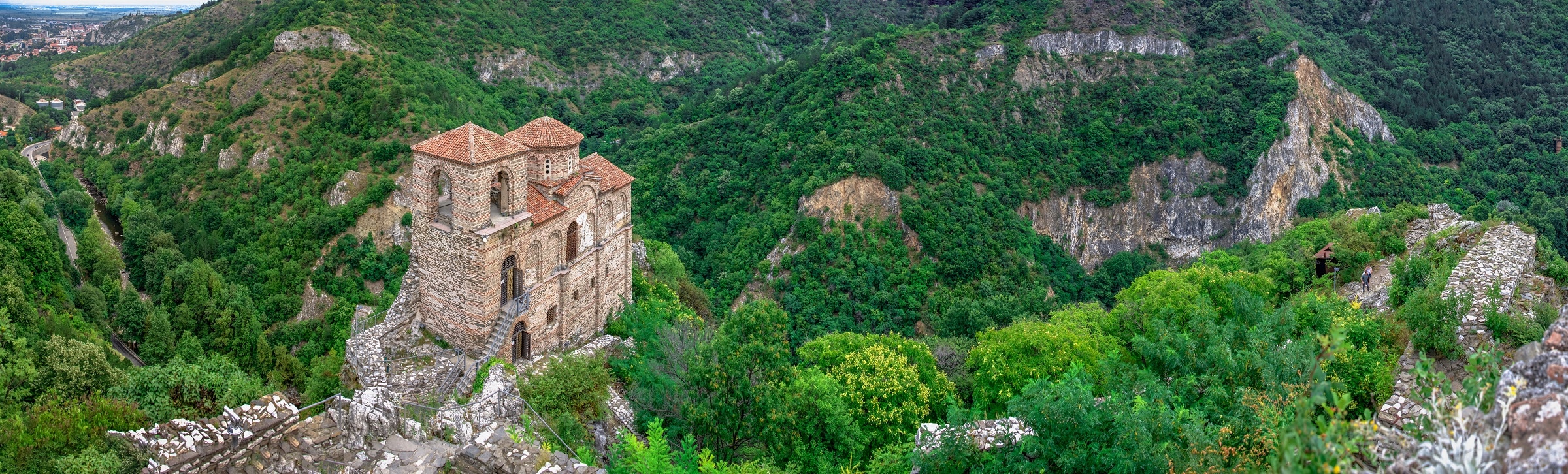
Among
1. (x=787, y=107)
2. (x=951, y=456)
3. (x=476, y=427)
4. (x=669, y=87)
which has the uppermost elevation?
(x=951, y=456)

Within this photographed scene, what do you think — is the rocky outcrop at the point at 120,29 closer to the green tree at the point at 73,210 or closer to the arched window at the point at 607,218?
the green tree at the point at 73,210

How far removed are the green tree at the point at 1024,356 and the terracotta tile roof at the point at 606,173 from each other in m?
13.2

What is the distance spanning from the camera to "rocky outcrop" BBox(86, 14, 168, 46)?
5694 inches

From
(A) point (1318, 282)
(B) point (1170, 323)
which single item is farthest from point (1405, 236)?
(B) point (1170, 323)

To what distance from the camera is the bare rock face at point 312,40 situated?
6931cm

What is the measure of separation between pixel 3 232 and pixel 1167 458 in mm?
54514

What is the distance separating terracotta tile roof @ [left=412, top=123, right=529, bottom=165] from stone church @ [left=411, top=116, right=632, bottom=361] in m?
0.04

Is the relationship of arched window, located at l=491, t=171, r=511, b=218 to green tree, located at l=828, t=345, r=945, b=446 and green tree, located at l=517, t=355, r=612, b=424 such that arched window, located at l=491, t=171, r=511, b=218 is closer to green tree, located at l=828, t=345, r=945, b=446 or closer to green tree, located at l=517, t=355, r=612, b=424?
green tree, located at l=517, t=355, r=612, b=424

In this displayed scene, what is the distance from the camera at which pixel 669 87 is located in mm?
103438

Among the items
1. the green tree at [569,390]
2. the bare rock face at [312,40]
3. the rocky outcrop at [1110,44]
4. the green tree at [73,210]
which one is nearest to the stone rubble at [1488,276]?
the green tree at [569,390]

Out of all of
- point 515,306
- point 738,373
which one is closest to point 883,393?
point 738,373

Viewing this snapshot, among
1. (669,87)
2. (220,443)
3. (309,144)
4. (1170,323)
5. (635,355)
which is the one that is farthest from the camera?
(669,87)

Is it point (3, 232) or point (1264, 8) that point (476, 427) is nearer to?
point (3, 232)

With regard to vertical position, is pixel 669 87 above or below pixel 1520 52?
below
